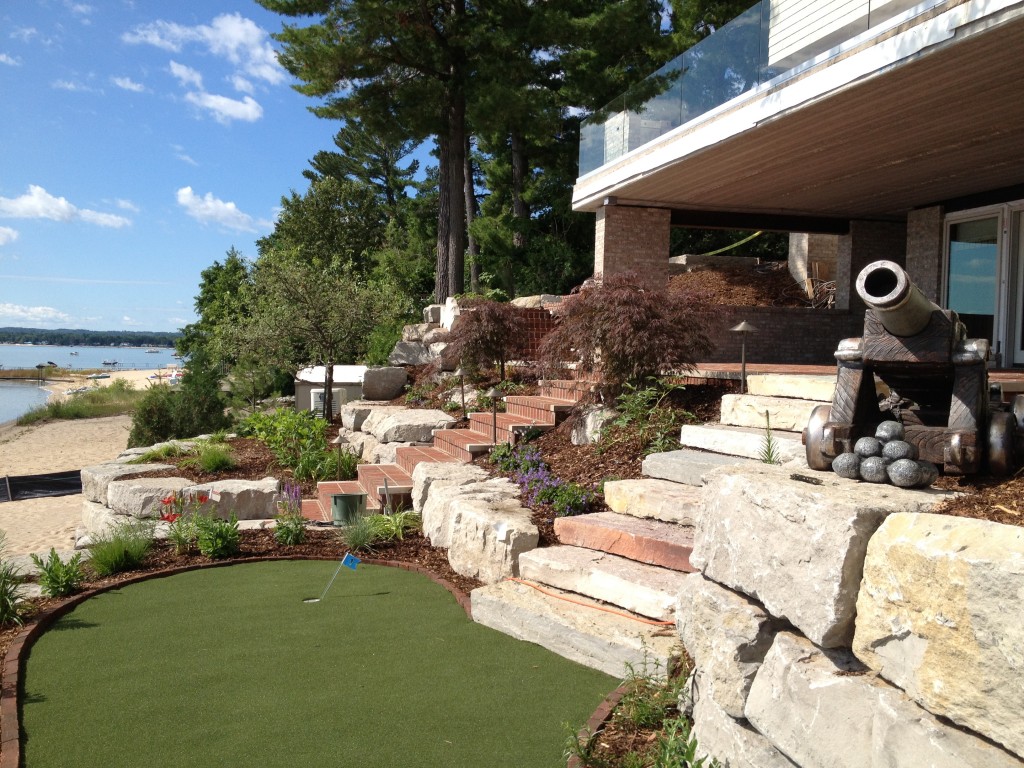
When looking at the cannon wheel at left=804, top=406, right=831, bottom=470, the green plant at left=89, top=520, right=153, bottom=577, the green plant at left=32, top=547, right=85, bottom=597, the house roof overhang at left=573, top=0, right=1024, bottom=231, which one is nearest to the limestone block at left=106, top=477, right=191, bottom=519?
the green plant at left=89, top=520, right=153, bottom=577

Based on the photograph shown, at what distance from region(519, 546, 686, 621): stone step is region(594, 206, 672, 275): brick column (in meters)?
7.98

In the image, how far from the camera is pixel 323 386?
15.3m

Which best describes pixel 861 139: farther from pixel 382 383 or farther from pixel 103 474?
pixel 103 474

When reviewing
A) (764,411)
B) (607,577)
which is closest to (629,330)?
(764,411)

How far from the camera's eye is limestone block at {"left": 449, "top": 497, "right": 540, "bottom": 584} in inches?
207

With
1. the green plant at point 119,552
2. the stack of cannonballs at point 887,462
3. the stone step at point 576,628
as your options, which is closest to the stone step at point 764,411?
the stone step at point 576,628

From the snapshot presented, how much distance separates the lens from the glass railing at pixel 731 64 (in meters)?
7.63

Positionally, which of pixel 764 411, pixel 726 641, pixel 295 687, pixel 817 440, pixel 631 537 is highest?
pixel 817 440

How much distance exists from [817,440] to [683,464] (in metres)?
2.37

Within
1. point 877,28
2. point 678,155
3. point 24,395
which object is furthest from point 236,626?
point 24,395

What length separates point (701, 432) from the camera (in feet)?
19.9

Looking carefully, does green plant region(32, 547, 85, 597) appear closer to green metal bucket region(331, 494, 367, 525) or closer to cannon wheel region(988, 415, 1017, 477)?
green metal bucket region(331, 494, 367, 525)

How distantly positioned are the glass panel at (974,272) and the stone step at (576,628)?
8.82m

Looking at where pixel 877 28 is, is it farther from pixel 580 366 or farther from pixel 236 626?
pixel 236 626
